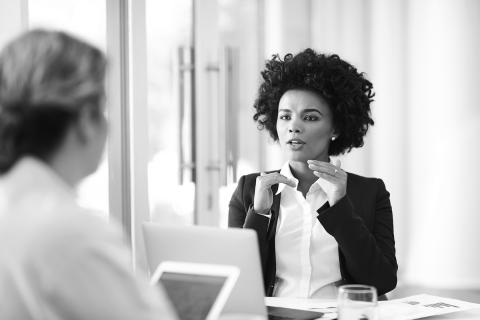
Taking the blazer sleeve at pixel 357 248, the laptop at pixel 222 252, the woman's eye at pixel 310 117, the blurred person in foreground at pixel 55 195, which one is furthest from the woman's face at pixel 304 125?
the blurred person in foreground at pixel 55 195

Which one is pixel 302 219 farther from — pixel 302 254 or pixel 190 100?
pixel 190 100

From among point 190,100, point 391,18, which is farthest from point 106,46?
point 391,18

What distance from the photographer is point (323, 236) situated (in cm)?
211

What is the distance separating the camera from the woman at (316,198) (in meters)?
2.02

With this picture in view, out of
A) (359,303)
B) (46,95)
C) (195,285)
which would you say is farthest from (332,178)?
(46,95)

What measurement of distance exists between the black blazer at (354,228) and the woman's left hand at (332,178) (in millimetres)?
23

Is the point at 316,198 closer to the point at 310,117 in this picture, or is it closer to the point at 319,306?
the point at 310,117

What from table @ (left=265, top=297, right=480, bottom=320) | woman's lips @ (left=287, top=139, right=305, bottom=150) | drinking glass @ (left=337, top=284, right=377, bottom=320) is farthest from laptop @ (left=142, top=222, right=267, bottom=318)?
woman's lips @ (left=287, top=139, right=305, bottom=150)

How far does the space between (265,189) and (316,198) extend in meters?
0.19

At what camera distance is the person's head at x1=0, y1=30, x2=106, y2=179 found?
34.1 inches

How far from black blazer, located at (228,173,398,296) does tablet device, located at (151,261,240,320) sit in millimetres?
644

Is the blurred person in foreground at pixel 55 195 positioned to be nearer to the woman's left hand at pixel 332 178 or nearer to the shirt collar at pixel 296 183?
the woman's left hand at pixel 332 178

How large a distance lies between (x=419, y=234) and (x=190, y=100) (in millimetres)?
2150

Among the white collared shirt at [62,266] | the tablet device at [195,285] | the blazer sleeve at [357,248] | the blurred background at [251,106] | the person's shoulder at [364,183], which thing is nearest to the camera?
the white collared shirt at [62,266]
